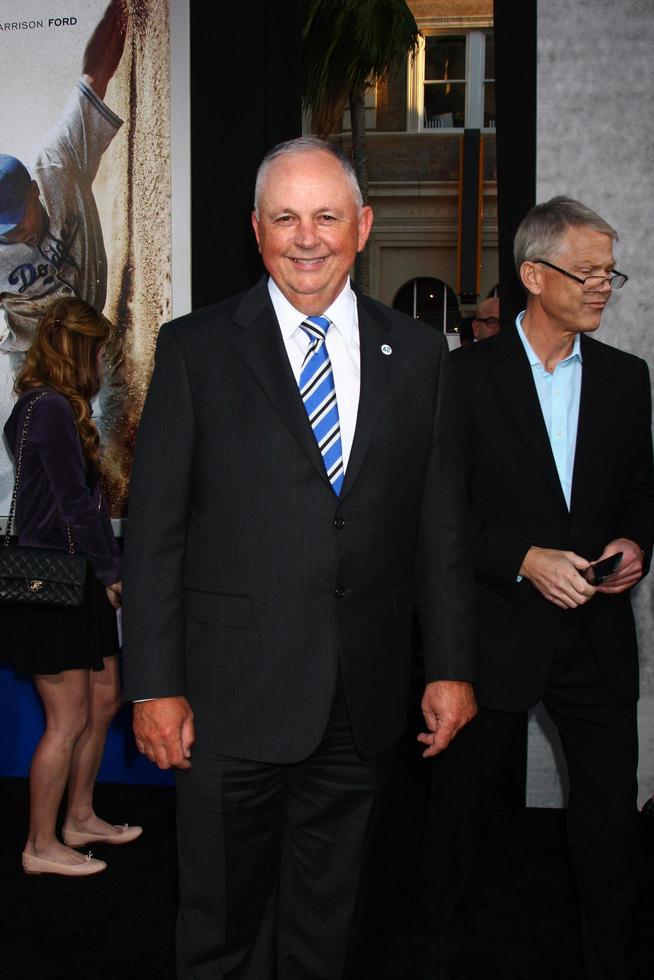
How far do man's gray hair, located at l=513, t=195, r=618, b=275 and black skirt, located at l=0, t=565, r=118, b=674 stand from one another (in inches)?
69.6

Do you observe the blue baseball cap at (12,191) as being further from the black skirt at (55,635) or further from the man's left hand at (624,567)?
the man's left hand at (624,567)

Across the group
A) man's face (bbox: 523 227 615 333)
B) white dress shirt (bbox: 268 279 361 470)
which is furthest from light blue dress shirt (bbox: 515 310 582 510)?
white dress shirt (bbox: 268 279 361 470)

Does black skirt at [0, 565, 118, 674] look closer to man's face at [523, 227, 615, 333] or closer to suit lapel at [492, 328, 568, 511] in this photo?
suit lapel at [492, 328, 568, 511]

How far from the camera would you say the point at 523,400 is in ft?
8.40

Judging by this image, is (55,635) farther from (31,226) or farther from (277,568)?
(31,226)

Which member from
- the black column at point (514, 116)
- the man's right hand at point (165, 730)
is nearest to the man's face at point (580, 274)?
the black column at point (514, 116)

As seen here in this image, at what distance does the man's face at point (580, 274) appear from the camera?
8.34 ft

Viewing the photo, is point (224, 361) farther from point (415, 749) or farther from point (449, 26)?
point (449, 26)

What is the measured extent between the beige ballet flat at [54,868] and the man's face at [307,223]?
91.3 inches

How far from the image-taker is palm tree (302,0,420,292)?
13969mm

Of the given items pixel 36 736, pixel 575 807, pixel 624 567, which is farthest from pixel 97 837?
pixel 624 567

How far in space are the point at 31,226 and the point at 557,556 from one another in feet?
9.55

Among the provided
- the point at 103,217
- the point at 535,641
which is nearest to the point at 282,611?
the point at 535,641

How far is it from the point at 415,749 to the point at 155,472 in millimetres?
3208
